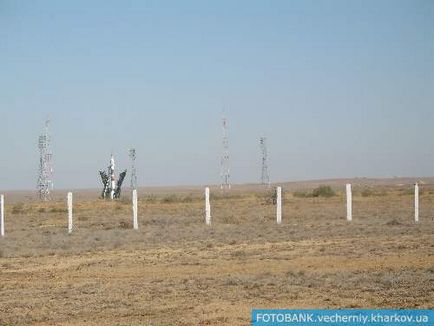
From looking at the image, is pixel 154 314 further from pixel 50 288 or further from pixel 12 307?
pixel 50 288

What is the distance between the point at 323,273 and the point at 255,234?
993 centimetres

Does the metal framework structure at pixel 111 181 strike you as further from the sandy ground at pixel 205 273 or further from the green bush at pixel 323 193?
the sandy ground at pixel 205 273

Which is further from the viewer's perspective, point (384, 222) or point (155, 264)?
point (384, 222)

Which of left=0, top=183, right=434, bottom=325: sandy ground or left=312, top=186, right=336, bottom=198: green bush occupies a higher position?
left=312, top=186, right=336, bottom=198: green bush

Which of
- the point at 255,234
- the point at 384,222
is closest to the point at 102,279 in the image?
the point at 255,234

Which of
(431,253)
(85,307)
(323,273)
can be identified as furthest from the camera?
(431,253)

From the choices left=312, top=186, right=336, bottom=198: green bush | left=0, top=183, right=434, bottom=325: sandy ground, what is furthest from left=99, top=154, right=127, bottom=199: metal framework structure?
left=0, top=183, right=434, bottom=325: sandy ground

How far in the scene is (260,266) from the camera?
49.6 feet

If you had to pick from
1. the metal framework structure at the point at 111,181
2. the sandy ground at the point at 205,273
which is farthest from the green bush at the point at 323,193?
the sandy ground at the point at 205,273

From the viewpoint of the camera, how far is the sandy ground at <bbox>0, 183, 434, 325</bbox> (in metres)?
10.0

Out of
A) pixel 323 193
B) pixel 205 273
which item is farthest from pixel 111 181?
pixel 205 273

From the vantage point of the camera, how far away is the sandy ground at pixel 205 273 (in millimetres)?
10023

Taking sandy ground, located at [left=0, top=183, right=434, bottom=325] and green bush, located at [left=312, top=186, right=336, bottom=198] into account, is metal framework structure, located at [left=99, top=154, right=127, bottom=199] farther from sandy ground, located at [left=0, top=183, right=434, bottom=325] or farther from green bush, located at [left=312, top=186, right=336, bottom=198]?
sandy ground, located at [left=0, top=183, right=434, bottom=325]

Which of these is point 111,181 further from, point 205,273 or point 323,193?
point 205,273
